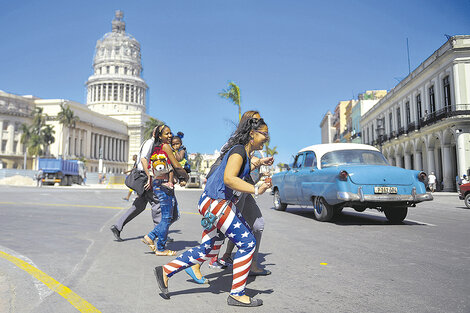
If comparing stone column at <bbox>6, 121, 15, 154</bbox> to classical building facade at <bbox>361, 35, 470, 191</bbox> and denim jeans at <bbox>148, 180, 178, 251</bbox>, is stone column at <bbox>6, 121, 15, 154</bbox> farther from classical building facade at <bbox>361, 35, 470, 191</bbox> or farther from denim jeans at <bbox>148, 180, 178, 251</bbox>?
denim jeans at <bbox>148, 180, 178, 251</bbox>

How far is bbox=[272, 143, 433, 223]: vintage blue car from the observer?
290 inches

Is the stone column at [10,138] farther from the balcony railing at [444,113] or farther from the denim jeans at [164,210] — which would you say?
the denim jeans at [164,210]

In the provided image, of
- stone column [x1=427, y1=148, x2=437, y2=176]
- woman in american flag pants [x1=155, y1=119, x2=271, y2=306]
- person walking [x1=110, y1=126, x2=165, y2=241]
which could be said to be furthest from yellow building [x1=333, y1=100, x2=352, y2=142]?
woman in american flag pants [x1=155, y1=119, x2=271, y2=306]

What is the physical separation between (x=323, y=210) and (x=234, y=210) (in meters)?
5.64

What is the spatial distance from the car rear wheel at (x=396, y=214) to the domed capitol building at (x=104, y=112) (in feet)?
266

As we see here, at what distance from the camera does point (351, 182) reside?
24.2ft

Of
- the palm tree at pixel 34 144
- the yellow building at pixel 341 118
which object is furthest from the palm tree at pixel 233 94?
the palm tree at pixel 34 144

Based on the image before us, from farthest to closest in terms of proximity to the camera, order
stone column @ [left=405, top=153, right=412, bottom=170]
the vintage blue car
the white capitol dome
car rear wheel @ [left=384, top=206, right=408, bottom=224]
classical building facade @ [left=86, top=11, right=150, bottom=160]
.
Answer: the white capitol dome
classical building facade @ [left=86, top=11, right=150, bottom=160]
stone column @ [left=405, top=153, right=412, bottom=170]
car rear wheel @ [left=384, top=206, right=408, bottom=224]
the vintage blue car

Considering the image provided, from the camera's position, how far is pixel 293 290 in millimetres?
3395

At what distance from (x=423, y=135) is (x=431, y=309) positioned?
3335 cm

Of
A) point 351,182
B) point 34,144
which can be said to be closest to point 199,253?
point 351,182

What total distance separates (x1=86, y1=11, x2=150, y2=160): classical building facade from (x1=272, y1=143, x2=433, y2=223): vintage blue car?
10666 centimetres

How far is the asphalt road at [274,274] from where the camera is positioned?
302 centimetres

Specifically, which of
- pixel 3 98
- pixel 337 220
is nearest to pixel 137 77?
pixel 3 98
